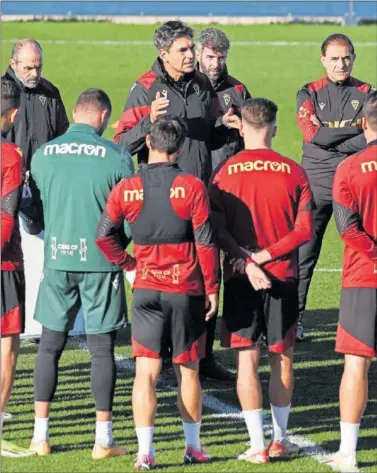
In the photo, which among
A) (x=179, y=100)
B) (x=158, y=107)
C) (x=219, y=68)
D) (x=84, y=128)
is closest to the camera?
(x=84, y=128)

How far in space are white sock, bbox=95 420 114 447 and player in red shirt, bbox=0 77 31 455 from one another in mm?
563

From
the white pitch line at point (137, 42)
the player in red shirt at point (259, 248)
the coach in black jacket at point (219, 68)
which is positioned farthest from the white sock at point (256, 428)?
the white pitch line at point (137, 42)

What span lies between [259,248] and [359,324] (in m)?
0.74

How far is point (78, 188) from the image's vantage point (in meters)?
7.54

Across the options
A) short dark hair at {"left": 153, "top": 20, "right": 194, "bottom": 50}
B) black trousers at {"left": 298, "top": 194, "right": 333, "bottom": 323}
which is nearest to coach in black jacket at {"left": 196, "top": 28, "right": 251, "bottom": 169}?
short dark hair at {"left": 153, "top": 20, "right": 194, "bottom": 50}

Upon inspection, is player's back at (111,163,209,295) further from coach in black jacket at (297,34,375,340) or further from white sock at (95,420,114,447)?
coach in black jacket at (297,34,375,340)

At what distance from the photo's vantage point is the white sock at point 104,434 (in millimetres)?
7527

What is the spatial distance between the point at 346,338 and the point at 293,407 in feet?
5.32

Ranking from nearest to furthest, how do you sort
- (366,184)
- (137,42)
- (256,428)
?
(366,184) < (256,428) < (137,42)

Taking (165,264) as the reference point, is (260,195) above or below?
above

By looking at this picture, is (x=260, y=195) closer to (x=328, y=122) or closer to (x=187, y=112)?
(x=187, y=112)

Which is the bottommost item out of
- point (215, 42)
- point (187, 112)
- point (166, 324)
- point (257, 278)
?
point (166, 324)

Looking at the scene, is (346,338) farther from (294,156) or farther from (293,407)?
(294,156)

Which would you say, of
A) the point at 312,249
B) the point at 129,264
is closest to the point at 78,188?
the point at 129,264
